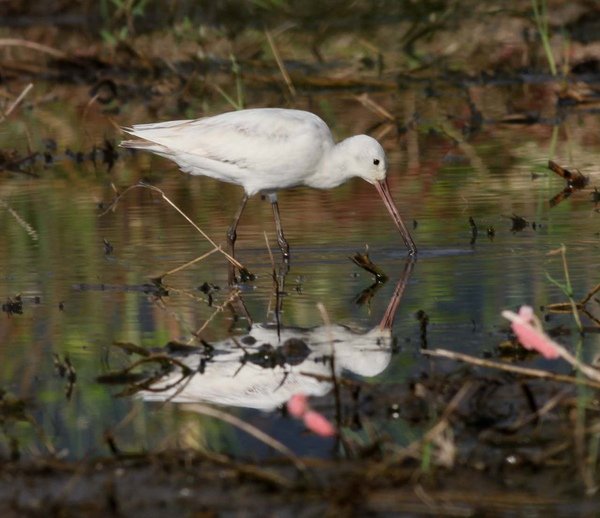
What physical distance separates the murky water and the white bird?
36 cm

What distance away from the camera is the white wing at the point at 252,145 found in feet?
30.3

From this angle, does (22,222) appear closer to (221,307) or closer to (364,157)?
(364,157)

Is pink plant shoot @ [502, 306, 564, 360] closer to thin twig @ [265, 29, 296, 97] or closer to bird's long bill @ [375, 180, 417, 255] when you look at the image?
bird's long bill @ [375, 180, 417, 255]

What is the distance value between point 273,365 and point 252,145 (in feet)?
10.8

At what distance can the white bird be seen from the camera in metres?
9.23

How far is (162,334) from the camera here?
276 inches

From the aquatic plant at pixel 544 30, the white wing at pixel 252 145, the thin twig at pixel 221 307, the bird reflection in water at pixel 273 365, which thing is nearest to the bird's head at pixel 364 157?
the white wing at pixel 252 145

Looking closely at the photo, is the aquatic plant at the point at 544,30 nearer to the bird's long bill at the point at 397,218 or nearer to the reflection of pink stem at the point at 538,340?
the bird's long bill at the point at 397,218

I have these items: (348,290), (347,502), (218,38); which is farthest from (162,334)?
(218,38)

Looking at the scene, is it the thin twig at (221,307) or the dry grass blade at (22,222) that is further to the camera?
the dry grass blade at (22,222)

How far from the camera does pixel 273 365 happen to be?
6.20 metres

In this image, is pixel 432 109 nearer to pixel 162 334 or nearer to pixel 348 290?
pixel 348 290

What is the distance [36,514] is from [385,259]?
4476 mm

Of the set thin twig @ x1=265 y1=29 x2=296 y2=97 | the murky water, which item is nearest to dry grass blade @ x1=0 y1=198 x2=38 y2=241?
the murky water
